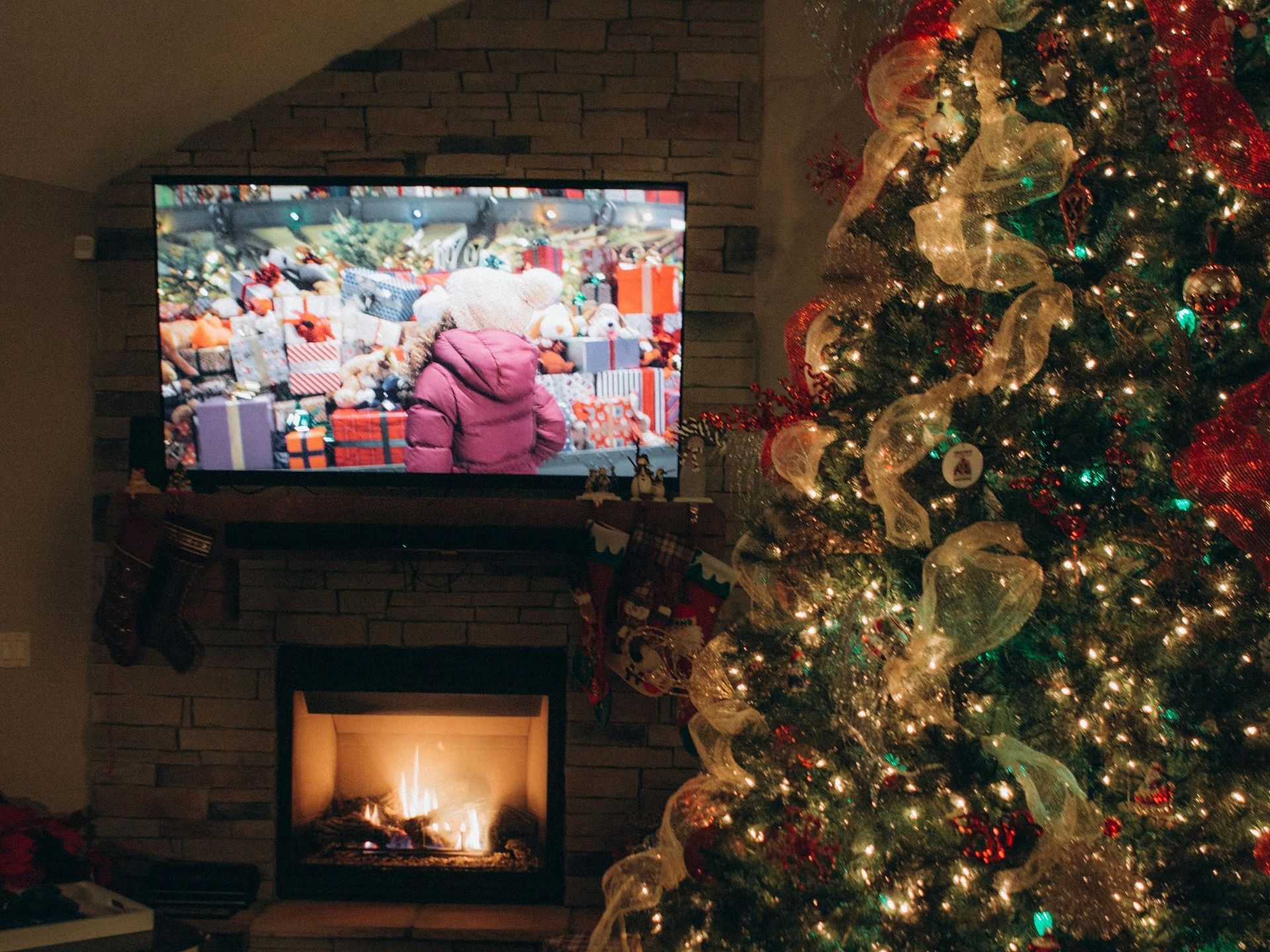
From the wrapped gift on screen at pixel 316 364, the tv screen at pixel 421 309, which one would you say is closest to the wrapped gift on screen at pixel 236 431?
the tv screen at pixel 421 309

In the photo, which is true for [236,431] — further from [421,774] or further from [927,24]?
[927,24]

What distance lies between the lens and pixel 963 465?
1549 millimetres

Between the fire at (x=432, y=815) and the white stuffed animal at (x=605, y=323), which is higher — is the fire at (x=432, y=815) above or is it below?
below

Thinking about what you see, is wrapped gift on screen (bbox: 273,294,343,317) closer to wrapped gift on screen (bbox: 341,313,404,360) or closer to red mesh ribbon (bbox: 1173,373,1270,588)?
wrapped gift on screen (bbox: 341,313,404,360)

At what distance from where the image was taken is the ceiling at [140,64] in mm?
2492

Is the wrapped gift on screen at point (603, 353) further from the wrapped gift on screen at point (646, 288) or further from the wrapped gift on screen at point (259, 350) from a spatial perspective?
the wrapped gift on screen at point (259, 350)

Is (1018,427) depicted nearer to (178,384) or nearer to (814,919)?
(814,919)

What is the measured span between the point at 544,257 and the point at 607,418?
0.48 m

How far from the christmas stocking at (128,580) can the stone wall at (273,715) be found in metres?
0.24

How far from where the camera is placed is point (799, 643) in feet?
A: 5.94

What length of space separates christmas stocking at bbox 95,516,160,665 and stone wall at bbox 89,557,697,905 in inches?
9.4

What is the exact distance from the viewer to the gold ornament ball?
1481 millimetres

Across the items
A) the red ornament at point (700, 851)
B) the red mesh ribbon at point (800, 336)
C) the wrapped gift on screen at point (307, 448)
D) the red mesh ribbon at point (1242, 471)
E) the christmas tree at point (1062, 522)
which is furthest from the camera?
the wrapped gift on screen at point (307, 448)

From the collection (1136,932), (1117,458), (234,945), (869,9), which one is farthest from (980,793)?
(234,945)
